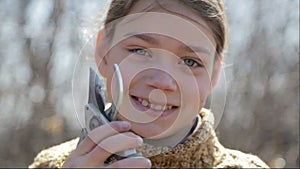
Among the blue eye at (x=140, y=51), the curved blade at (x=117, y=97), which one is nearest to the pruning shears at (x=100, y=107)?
the curved blade at (x=117, y=97)

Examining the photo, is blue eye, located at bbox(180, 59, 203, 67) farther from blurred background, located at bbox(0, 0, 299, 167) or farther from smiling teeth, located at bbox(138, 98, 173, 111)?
blurred background, located at bbox(0, 0, 299, 167)

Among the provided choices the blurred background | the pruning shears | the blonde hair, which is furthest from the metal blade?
the blurred background

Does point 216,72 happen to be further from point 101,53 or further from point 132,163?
point 132,163

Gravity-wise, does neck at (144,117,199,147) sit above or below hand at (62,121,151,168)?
below

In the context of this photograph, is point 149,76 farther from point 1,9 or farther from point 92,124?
point 1,9

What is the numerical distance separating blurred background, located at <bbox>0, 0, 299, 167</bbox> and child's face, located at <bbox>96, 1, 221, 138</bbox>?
1176 millimetres

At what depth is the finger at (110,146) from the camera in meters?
0.59

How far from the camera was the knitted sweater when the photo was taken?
0.97 m

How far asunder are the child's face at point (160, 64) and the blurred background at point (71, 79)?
1.18m

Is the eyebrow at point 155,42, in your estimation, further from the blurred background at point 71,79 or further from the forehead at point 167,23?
the blurred background at point 71,79

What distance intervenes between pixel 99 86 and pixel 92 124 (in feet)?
0.17

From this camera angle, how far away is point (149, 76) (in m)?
0.75

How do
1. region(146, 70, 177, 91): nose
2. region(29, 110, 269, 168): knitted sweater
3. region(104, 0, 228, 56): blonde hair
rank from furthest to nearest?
region(29, 110, 269, 168): knitted sweater < region(104, 0, 228, 56): blonde hair < region(146, 70, 177, 91): nose

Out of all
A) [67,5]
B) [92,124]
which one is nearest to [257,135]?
[67,5]
